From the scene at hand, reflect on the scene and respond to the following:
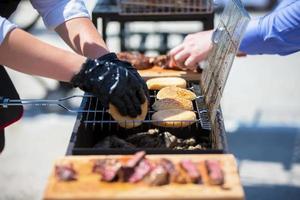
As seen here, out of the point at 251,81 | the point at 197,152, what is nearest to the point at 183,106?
the point at 197,152

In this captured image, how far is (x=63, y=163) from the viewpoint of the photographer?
132 centimetres

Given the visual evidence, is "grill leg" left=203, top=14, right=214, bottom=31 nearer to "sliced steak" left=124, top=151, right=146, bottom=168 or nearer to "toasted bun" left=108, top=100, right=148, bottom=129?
"toasted bun" left=108, top=100, right=148, bottom=129

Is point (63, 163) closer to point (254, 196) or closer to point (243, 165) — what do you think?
point (254, 196)

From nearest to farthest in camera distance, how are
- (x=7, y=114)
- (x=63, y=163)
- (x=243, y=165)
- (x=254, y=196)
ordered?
(x=63, y=163), (x=7, y=114), (x=254, y=196), (x=243, y=165)

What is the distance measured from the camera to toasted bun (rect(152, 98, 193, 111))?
70.5 inches

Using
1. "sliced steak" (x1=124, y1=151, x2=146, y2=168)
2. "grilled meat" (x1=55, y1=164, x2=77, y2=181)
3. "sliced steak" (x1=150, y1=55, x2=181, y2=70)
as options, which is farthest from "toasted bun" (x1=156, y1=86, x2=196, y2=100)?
"grilled meat" (x1=55, y1=164, x2=77, y2=181)

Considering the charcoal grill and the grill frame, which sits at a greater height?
the charcoal grill

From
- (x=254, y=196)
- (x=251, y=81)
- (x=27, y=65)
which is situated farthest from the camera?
(x=251, y=81)

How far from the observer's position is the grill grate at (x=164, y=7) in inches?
121

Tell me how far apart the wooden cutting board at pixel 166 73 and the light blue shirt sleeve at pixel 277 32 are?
0.25m

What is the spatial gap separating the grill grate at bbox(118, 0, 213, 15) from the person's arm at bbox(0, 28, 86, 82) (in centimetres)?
160

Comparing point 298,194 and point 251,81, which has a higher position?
point 251,81

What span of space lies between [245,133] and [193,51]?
1.49 metres

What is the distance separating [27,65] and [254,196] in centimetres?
182
